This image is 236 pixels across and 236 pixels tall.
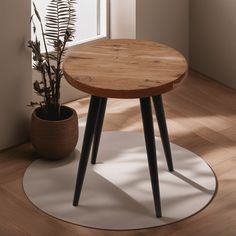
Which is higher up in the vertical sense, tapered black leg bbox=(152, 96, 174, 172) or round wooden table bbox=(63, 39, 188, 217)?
round wooden table bbox=(63, 39, 188, 217)

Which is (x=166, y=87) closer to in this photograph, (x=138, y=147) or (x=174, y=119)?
(x=138, y=147)

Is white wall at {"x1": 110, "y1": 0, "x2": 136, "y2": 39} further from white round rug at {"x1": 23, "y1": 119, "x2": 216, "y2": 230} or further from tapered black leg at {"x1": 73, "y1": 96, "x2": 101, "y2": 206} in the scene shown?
tapered black leg at {"x1": 73, "y1": 96, "x2": 101, "y2": 206}

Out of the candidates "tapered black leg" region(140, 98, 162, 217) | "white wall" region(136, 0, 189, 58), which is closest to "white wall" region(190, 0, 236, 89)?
"white wall" region(136, 0, 189, 58)

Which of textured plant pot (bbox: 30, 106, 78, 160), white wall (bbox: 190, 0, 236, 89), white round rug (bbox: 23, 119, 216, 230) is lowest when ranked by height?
white round rug (bbox: 23, 119, 216, 230)

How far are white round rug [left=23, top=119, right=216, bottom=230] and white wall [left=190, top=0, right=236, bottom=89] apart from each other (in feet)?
2.48

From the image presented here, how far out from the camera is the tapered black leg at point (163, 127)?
2.96m

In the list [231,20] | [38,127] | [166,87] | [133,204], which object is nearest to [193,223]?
[133,204]

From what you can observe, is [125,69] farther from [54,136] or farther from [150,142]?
[54,136]

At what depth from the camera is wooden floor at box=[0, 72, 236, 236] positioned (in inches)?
111

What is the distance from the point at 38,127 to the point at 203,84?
1.12 metres

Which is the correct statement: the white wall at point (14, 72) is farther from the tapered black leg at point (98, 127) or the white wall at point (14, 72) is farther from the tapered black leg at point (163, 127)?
the tapered black leg at point (163, 127)

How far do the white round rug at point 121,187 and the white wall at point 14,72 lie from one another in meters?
0.19

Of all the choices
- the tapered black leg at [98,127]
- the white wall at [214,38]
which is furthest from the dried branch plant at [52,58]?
the white wall at [214,38]

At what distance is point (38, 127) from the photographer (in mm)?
3195
